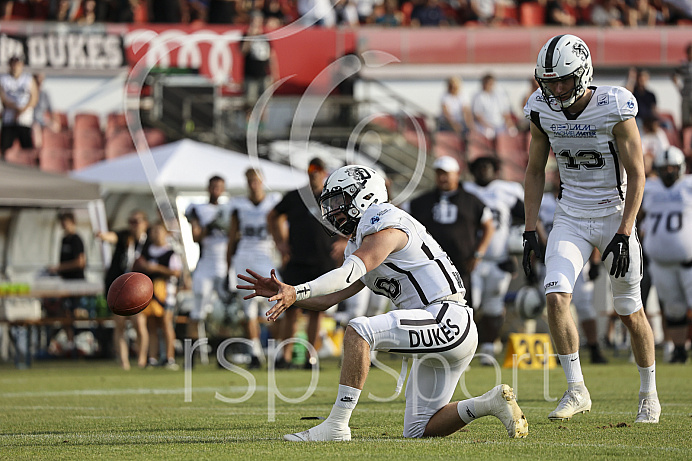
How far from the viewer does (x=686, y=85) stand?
17.8 metres

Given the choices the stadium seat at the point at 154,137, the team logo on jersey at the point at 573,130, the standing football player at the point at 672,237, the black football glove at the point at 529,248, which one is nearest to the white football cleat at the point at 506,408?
the black football glove at the point at 529,248

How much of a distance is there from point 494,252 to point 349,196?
718 centimetres

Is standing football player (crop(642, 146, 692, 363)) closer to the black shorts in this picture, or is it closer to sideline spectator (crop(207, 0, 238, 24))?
sideline spectator (crop(207, 0, 238, 24))

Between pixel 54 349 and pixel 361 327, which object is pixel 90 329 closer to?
pixel 54 349

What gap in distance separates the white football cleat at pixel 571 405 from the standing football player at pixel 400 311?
86 cm

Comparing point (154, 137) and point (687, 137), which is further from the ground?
point (687, 137)

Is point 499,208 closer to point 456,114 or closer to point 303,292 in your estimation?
point 456,114

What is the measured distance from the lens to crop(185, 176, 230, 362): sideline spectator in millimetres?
12703

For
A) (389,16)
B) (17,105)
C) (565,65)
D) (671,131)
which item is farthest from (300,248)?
(389,16)

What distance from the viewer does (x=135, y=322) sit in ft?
41.7

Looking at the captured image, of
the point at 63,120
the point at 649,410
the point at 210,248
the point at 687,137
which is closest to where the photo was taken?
the point at 649,410

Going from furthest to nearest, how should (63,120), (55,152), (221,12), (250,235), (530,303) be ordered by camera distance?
(221,12), (63,120), (55,152), (250,235), (530,303)

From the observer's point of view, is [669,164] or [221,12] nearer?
[669,164]

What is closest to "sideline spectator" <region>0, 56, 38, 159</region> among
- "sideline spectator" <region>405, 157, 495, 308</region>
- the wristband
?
"sideline spectator" <region>405, 157, 495, 308</region>
